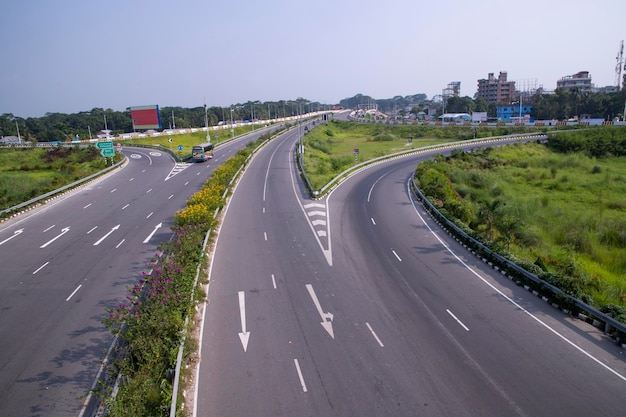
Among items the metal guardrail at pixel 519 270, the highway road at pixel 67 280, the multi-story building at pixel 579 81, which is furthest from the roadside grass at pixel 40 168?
the multi-story building at pixel 579 81

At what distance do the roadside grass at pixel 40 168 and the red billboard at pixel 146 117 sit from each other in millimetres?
22410

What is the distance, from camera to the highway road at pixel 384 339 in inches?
520

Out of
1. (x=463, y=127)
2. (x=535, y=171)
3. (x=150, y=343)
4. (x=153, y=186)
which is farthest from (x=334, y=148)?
(x=150, y=343)

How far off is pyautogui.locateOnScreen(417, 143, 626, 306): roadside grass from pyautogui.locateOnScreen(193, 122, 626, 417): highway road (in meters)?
3.41

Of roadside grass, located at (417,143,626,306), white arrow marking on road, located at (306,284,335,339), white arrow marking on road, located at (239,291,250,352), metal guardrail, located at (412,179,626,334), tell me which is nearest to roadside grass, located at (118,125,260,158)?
roadside grass, located at (417,143,626,306)

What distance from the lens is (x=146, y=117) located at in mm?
96000

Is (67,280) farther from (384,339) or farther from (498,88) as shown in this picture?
(498,88)

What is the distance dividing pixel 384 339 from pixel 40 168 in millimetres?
65244

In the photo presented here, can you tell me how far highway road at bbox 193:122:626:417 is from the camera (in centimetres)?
1320

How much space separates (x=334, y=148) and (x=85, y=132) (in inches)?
3577

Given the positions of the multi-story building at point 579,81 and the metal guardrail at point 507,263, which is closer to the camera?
the metal guardrail at point 507,263

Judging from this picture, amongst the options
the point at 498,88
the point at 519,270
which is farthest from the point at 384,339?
the point at 498,88

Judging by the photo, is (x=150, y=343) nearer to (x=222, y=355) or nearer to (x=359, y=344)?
(x=222, y=355)

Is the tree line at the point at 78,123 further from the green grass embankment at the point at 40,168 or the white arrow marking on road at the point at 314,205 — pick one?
the white arrow marking on road at the point at 314,205
